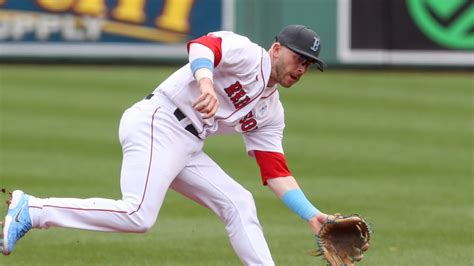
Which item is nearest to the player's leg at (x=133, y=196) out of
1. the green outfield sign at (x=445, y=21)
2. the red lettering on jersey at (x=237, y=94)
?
the red lettering on jersey at (x=237, y=94)

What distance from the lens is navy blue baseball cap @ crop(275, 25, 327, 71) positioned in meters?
6.34

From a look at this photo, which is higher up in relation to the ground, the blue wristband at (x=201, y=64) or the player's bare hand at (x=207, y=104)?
the blue wristband at (x=201, y=64)

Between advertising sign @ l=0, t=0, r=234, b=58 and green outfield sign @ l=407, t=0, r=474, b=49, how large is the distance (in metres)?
3.51

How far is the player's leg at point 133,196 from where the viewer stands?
624 centimetres

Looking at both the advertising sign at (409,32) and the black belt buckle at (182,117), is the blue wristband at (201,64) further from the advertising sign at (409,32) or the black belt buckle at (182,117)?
the advertising sign at (409,32)

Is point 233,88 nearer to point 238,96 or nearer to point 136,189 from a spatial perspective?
point 238,96

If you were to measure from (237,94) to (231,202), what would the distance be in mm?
634

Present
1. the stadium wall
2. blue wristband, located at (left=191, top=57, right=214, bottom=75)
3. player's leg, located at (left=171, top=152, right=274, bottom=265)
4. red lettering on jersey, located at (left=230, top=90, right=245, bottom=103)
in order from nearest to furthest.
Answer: blue wristband, located at (left=191, top=57, right=214, bottom=75), red lettering on jersey, located at (left=230, top=90, right=245, bottom=103), player's leg, located at (left=171, top=152, right=274, bottom=265), the stadium wall

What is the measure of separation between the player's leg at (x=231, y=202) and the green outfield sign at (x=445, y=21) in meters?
15.0

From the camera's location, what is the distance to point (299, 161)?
42.0 ft

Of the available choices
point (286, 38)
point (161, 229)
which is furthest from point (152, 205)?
point (161, 229)

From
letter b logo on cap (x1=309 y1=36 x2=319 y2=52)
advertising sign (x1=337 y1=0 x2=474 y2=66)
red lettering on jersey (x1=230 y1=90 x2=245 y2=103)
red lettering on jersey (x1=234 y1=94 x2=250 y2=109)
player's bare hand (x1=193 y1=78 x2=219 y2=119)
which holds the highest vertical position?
letter b logo on cap (x1=309 y1=36 x2=319 y2=52)

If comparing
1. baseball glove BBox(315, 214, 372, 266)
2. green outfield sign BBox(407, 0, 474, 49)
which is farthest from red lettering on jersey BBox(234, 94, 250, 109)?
green outfield sign BBox(407, 0, 474, 49)

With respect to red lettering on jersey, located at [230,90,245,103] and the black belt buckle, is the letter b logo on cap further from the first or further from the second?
the black belt buckle
